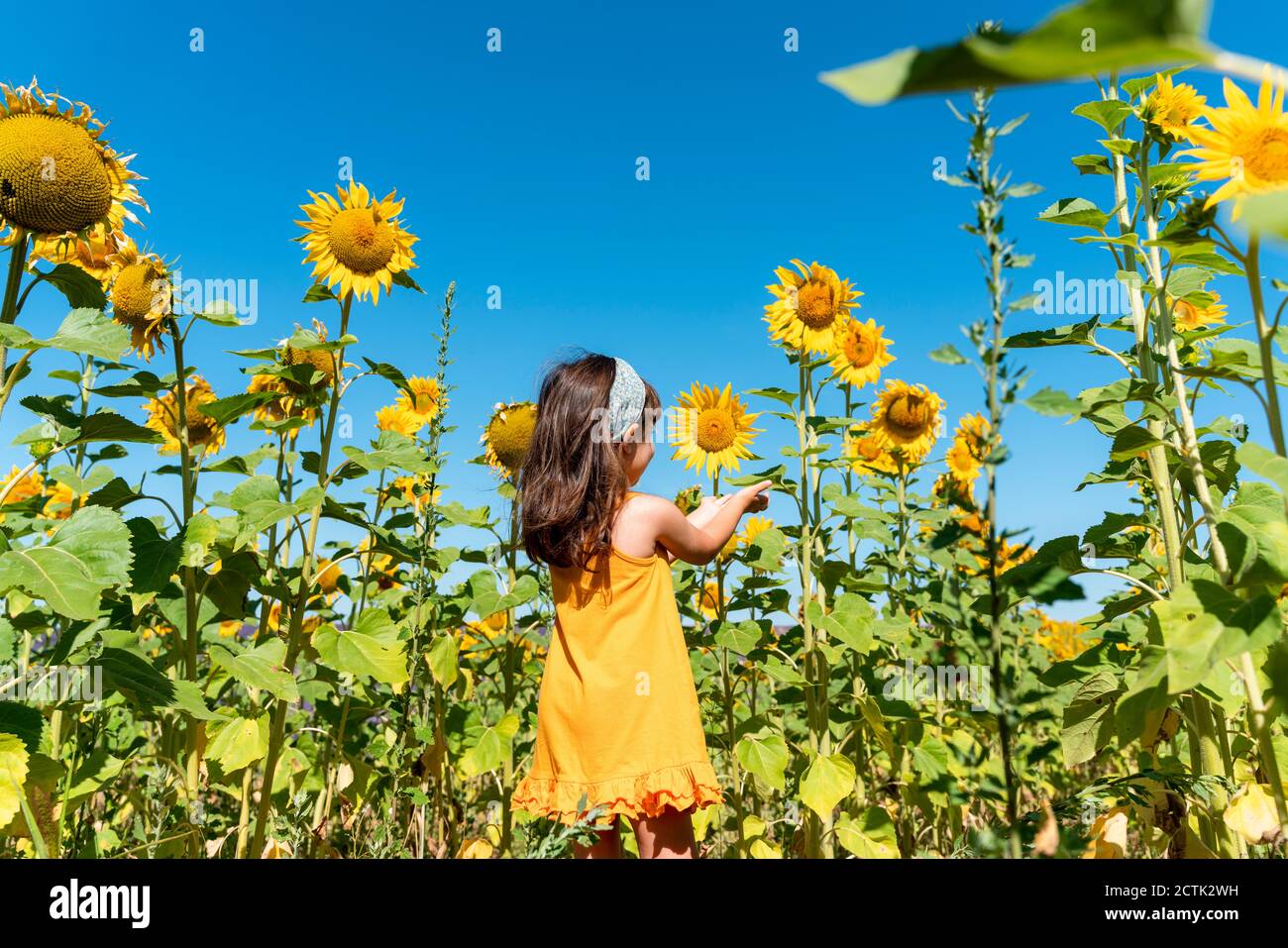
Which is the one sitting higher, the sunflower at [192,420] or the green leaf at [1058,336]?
the sunflower at [192,420]

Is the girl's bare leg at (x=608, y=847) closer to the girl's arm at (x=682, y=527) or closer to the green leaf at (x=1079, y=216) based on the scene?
the girl's arm at (x=682, y=527)

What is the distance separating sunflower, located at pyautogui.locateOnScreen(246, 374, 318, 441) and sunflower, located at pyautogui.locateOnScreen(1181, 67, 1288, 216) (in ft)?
9.34

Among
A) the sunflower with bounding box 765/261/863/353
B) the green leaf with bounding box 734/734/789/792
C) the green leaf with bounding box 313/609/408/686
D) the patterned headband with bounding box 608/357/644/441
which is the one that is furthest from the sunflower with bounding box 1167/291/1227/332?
the green leaf with bounding box 313/609/408/686

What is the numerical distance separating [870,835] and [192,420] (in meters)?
3.22

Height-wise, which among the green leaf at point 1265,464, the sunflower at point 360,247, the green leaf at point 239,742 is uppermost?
the sunflower at point 360,247

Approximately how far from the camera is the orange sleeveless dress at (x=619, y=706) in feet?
9.13

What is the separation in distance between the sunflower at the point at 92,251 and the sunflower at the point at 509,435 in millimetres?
1737

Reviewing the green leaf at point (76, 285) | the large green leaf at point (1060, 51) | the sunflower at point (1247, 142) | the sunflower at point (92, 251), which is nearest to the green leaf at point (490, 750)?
the green leaf at point (76, 285)

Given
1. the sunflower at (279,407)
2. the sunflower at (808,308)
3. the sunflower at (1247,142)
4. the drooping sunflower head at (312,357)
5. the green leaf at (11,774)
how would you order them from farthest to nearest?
the sunflower at (808,308)
the sunflower at (279,407)
the drooping sunflower head at (312,357)
the green leaf at (11,774)
the sunflower at (1247,142)

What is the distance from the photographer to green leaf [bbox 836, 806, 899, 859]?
3234 mm

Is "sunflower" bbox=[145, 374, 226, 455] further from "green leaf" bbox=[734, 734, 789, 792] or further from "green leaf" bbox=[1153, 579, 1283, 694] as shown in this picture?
"green leaf" bbox=[1153, 579, 1283, 694]

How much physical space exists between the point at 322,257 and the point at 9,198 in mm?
1218
